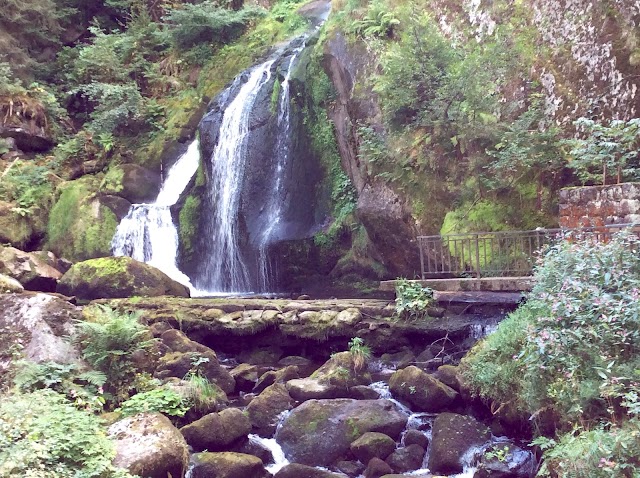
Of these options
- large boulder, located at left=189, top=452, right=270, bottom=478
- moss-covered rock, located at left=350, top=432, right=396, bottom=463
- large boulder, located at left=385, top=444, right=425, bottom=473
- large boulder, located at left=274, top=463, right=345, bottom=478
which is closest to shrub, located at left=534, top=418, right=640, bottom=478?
large boulder, located at left=385, top=444, right=425, bottom=473

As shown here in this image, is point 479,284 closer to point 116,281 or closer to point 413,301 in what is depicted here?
point 413,301

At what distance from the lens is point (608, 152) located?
7.94 m

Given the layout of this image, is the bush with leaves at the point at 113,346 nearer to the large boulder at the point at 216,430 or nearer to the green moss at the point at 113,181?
the large boulder at the point at 216,430

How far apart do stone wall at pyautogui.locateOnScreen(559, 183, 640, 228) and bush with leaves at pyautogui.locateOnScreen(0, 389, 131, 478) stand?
609 cm

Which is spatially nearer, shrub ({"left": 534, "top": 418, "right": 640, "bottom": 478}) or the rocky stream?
shrub ({"left": 534, "top": 418, "right": 640, "bottom": 478})

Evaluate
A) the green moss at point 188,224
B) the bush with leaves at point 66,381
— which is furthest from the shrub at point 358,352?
the green moss at point 188,224

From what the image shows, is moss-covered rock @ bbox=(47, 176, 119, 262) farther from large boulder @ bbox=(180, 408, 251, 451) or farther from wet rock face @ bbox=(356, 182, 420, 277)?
large boulder @ bbox=(180, 408, 251, 451)

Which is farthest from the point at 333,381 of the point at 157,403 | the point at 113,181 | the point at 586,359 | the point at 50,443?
the point at 113,181

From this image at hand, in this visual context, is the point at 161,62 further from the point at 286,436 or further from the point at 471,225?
the point at 286,436

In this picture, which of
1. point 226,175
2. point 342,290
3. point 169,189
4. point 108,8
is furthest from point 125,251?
point 108,8

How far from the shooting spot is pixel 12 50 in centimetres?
1956

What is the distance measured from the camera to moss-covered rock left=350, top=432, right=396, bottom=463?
20.2ft

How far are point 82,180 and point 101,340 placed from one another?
11.6m

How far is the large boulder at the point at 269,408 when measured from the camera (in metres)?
6.98
